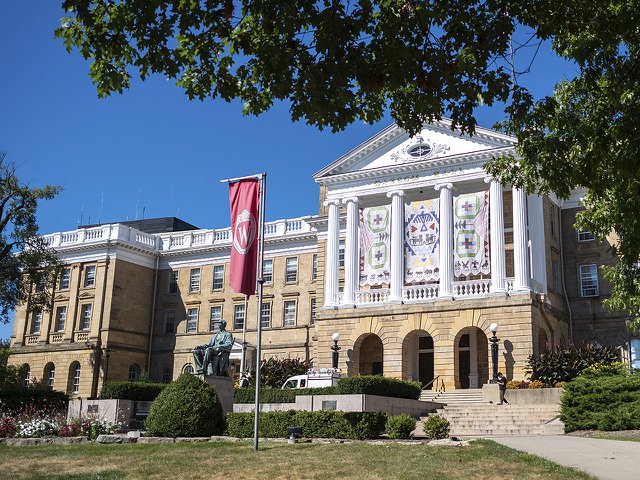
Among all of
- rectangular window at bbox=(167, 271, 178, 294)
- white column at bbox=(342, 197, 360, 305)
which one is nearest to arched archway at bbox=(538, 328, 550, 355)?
white column at bbox=(342, 197, 360, 305)

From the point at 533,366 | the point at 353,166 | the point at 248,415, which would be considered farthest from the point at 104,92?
the point at 353,166

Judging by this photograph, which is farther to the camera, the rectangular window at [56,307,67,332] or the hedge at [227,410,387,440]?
the rectangular window at [56,307,67,332]

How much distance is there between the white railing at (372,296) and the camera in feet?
145

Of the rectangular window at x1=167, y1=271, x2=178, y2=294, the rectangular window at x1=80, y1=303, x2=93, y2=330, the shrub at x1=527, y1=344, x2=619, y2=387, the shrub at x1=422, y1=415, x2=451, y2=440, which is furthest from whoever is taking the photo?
the rectangular window at x1=167, y1=271, x2=178, y2=294

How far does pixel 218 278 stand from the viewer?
2339 inches

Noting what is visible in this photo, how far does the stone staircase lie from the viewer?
26828 mm

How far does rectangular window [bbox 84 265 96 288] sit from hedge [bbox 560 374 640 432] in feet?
136

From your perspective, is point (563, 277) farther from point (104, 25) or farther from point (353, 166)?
point (104, 25)

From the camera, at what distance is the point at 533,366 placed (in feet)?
117

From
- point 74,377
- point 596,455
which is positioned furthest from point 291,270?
point 596,455

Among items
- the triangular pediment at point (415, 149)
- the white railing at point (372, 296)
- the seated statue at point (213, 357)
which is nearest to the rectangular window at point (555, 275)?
the triangular pediment at point (415, 149)

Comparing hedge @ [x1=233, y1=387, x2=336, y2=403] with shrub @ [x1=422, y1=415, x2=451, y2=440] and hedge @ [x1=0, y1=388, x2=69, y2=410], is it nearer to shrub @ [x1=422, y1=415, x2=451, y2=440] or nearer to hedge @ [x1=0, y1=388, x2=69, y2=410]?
shrub @ [x1=422, y1=415, x2=451, y2=440]

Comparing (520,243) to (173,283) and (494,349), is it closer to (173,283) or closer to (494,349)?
(494,349)

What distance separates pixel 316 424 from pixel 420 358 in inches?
958
